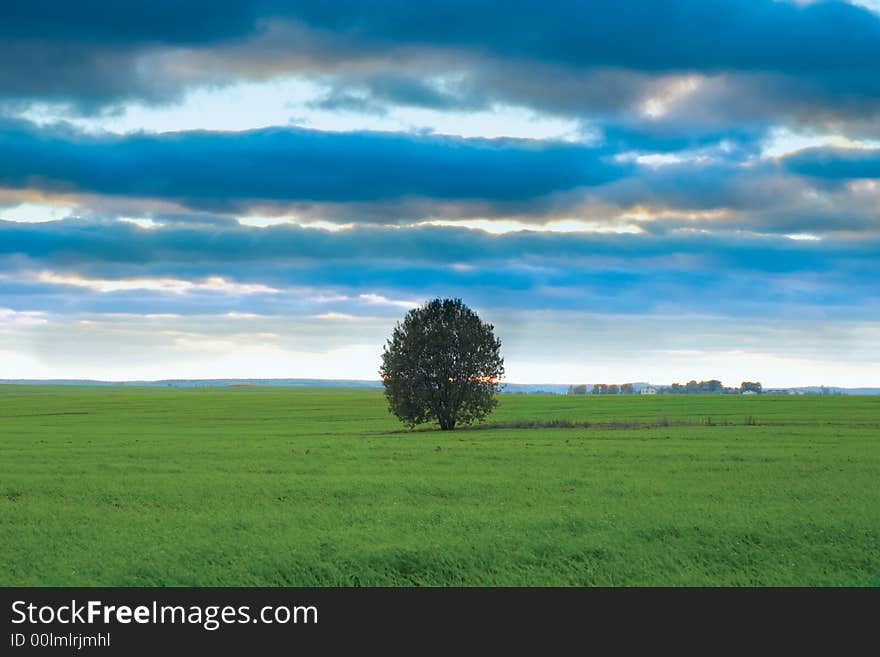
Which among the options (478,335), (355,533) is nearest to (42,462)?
(355,533)

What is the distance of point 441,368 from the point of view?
72.4 metres

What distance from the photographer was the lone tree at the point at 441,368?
72375mm
